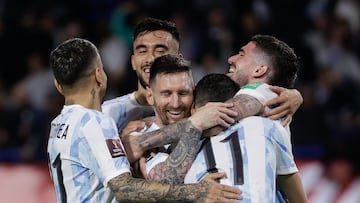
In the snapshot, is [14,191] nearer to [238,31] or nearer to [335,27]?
[238,31]

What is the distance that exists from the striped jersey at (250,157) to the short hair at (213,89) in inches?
8.2

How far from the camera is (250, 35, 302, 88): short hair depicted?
18.9 ft

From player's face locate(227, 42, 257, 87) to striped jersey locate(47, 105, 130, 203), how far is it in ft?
2.98

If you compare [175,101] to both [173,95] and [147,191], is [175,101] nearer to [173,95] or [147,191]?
[173,95]

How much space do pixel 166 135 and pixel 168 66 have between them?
0.45m

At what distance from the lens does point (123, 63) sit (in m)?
11.8

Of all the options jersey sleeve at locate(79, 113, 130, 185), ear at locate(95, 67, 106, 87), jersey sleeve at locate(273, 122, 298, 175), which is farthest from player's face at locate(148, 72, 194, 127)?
jersey sleeve at locate(273, 122, 298, 175)

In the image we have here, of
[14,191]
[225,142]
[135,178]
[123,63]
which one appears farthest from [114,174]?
[123,63]

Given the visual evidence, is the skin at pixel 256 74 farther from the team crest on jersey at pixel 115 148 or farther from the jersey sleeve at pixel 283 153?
the team crest on jersey at pixel 115 148

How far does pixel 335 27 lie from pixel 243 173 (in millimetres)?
7175

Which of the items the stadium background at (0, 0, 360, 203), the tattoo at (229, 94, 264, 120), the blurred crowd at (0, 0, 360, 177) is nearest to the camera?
the tattoo at (229, 94, 264, 120)

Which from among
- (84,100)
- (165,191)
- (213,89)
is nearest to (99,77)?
(84,100)

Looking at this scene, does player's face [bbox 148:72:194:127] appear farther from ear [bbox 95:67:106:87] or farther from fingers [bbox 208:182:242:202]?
fingers [bbox 208:182:242:202]

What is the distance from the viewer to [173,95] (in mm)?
5668
